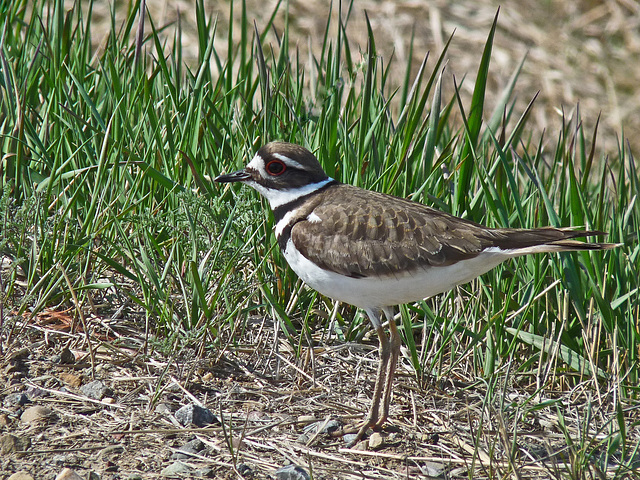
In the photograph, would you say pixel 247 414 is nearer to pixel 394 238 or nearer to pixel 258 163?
pixel 394 238

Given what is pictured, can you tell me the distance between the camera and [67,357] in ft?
12.1

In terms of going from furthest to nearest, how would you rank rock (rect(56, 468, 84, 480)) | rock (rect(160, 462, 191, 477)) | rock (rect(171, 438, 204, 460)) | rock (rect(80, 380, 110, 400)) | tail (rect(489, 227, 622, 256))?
rock (rect(80, 380, 110, 400))
tail (rect(489, 227, 622, 256))
rock (rect(171, 438, 204, 460))
rock (rect(160, 462, 191, 477))
rock (rect(56, 468, 84, 480))

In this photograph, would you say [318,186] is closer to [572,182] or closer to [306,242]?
[306,242]

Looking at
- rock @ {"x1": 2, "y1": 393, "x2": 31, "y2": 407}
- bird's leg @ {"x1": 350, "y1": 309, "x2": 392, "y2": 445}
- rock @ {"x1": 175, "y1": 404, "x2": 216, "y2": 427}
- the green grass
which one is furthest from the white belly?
rock @ {"x1": 2, "y1": 393, "x2": 31, "y2": 407}

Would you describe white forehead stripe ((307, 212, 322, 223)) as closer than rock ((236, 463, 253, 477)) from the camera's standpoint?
No

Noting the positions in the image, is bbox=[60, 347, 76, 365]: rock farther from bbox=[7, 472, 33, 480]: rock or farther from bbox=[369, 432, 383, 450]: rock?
bbox=[369, 432, 383, 450]: rock

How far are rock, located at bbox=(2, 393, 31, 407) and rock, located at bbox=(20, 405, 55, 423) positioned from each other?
0.26 feet

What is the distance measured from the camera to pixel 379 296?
11.3ft

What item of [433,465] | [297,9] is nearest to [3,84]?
[433,465]

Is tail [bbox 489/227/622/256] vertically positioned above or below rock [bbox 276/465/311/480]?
above

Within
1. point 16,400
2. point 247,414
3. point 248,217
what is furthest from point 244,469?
point 248,217

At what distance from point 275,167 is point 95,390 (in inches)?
52.7

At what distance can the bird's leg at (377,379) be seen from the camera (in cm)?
350

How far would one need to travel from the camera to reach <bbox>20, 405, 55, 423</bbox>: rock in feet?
10.8
